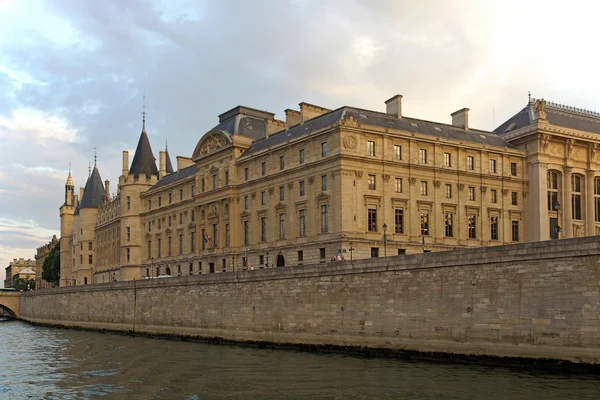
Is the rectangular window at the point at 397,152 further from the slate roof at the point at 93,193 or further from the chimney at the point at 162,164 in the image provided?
the slate roof at the point at 93,193

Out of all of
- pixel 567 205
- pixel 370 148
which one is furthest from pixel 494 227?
pixel 370 148

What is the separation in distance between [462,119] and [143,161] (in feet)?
153

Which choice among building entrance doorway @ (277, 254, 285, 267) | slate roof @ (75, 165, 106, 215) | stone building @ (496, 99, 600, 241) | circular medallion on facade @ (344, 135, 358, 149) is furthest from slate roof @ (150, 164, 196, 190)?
stone building @ (496, 99, 600, 241)

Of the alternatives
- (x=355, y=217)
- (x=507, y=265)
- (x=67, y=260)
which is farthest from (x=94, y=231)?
(x=507, y=265)

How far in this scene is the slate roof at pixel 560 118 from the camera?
69.4m

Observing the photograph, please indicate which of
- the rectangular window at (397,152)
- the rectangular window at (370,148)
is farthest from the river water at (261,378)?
the rectangular window at (397,152)

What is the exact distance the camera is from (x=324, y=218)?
58.9 meters

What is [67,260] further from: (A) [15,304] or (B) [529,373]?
(B) [529,373]

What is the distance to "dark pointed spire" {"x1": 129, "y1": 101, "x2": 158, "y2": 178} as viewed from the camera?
98438 mm

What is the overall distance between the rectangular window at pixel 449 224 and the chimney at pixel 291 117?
17010 mm

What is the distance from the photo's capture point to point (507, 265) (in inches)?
1169

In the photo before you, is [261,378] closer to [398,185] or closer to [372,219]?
[372,219]

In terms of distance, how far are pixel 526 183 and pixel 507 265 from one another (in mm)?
40122

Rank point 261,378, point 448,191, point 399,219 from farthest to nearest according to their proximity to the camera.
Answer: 1. point 448,191
2. point 399,219
3. point 261,378
